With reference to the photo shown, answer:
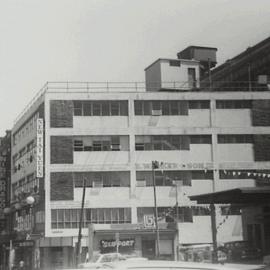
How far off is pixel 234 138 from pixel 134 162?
8983 mm

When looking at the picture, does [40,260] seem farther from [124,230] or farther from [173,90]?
[173,90]

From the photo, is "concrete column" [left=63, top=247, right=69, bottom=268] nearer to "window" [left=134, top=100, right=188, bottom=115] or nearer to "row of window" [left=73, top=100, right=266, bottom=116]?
"row of window" [left=73, top=100, right=266, bottom=116]

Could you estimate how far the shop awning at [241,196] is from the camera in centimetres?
3378

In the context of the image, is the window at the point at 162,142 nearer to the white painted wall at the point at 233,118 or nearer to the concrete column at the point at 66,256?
the white painted wall at the point at 233,118

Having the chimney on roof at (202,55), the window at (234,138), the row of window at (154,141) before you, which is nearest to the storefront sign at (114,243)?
the row of window at (154,141)

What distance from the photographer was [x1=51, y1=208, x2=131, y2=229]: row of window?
1982 inches

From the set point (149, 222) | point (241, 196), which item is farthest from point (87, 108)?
point (241, 196)

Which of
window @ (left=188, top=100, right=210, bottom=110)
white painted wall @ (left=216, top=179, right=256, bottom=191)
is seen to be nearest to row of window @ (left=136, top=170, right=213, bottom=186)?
white painted wall @ (left=216, top=179, right=256, bottom=191)

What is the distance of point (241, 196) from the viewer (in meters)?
36.4

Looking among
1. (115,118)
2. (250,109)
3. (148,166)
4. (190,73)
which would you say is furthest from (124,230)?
(190,73)

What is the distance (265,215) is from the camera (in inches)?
1623

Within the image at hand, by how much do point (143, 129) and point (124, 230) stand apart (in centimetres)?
886

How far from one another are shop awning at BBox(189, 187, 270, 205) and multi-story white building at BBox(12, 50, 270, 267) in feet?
37.2

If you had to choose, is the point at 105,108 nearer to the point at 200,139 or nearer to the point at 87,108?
the point at 87,108
